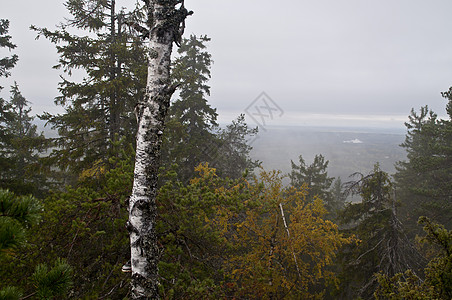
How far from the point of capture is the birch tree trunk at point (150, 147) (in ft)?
9.35

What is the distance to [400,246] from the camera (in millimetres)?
7914

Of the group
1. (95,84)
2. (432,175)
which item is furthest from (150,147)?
(432,175)

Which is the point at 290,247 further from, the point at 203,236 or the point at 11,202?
the point at 11,202

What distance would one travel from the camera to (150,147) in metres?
2.95

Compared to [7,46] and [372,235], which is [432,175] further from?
[7,46]

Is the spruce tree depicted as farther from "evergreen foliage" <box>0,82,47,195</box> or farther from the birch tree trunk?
the birch tree trunk

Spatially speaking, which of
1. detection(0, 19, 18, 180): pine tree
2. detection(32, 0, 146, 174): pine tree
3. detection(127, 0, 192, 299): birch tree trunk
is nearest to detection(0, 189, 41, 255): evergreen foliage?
detection(127, 0, 192, 299): birch tree trunk

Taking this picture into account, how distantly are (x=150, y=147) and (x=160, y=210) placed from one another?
112 inches

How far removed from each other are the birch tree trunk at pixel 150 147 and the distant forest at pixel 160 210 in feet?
0.06

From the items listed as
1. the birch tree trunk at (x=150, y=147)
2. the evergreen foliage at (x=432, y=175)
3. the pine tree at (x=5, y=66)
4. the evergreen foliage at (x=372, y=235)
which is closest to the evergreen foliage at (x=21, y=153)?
the pine tree at (x=5, y=66)

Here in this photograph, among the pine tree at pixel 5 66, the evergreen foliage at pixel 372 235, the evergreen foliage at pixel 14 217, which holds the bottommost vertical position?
the evergreen foliage at pixel 372 235

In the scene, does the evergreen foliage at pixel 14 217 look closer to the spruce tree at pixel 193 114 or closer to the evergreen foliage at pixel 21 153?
the evergreen foliage at pixel 21 153

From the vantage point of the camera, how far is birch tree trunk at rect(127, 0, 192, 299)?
2850 millimetres

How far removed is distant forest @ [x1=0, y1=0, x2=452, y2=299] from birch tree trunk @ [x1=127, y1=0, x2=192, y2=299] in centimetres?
2
